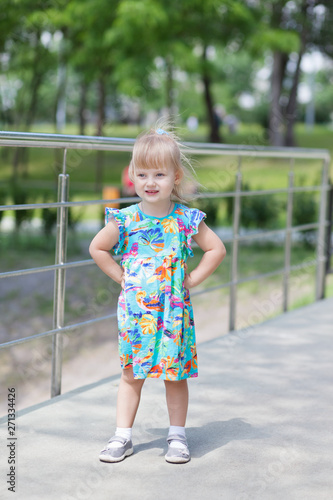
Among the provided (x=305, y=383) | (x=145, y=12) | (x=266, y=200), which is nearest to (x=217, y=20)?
(x=145, y=12)

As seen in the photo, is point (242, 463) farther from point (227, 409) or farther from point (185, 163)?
point (185, 163)

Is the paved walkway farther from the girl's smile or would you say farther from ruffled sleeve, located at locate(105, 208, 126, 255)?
the girl's smile

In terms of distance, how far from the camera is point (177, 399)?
2.78 metres

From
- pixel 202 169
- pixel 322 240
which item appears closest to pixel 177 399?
pixel 322 240

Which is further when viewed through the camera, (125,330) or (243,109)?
(243,109)

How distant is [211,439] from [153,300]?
0.66 meters

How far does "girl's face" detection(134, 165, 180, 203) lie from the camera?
2.62 meters

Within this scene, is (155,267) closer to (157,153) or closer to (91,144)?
(157,153)

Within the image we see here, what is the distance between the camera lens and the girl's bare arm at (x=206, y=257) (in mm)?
2668

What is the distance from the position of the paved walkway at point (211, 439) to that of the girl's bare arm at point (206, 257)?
640mm

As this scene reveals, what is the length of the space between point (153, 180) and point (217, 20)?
1153 cm

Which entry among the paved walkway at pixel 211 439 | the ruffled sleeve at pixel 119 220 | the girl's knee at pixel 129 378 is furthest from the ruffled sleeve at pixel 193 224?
the paved walkway at pixel 211 439

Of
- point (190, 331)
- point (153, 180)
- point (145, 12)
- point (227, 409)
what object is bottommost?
point (227, 409)

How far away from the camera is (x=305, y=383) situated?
3.74 meters
